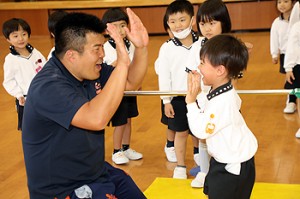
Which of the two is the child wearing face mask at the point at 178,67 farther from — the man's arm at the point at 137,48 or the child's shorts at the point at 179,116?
the man's arm at the point at 137,48

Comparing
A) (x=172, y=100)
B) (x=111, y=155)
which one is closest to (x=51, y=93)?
(x=172, y=100)

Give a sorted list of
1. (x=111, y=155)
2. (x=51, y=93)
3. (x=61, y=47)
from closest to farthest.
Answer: (x=51, y=93) → (x=61, y=47) → (x=111, y=155)

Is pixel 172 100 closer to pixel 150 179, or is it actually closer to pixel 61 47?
pixel 150 179

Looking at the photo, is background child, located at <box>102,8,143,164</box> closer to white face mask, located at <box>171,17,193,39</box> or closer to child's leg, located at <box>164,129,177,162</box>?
child's leg, located at <box>164,129,177,162</box>

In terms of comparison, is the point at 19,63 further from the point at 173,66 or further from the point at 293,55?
the point at 293,55

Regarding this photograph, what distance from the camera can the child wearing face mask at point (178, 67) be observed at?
11.5 feet

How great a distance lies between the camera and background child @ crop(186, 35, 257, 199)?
2.28 meters

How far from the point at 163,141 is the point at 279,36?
1.60 meters

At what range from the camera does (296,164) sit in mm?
3629

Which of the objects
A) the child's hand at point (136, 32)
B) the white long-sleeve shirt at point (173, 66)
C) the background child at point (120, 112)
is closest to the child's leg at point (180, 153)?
the white long-sleeve shirt at point (173, 66)

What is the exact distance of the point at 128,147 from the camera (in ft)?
13.2

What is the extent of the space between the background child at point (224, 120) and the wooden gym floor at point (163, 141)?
1.15 m

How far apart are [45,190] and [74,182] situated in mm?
124

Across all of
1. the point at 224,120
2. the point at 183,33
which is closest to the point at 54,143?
the point at 224,120
